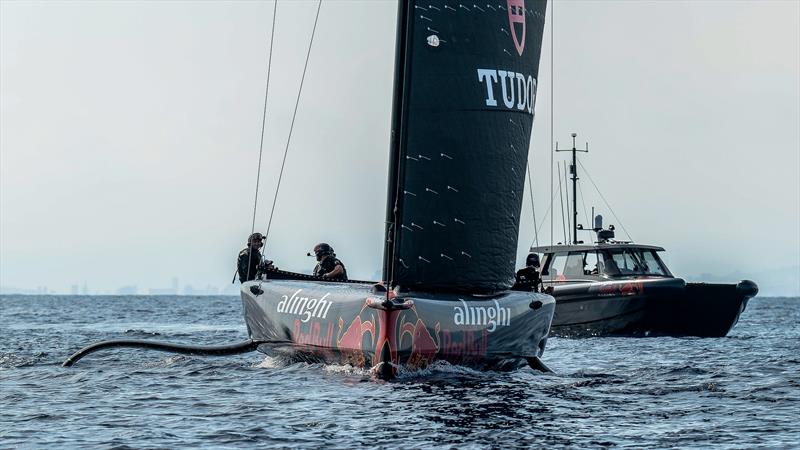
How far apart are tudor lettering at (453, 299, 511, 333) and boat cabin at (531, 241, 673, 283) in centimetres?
1204

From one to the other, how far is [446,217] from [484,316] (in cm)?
129

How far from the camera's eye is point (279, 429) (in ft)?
35.1

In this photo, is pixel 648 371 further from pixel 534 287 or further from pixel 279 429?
pixel 279 429

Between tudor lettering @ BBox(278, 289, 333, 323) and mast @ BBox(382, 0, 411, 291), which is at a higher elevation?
mast @ BBox(382, 0, 411, 291)

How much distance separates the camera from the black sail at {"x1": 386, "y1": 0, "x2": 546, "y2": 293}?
13961 millimetres

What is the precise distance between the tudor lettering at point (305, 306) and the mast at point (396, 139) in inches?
31.3

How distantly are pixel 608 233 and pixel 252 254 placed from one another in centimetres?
1188

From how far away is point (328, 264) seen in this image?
17328 millimetres

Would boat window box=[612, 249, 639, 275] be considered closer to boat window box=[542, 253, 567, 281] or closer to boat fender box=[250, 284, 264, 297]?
boat window box=[542, 253, 567, 281]

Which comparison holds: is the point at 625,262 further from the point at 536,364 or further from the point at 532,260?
the point at 536,364

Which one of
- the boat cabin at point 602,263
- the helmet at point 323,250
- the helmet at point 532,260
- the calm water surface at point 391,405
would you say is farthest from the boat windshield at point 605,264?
the helmet at point 323,250

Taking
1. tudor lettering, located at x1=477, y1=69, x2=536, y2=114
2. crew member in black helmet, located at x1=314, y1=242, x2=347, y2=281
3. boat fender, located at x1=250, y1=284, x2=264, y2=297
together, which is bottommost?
boat fender, located at x1=250, y1=284, x2=264, y2=297

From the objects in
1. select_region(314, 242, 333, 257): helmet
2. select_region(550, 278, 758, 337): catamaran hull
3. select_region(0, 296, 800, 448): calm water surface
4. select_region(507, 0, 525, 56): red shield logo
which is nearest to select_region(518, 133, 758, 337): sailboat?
select_region(550, 278, 758, 337): catamaran hull

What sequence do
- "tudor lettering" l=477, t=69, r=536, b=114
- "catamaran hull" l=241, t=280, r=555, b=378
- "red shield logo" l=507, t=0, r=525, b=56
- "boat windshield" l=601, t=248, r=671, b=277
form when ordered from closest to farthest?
"catamaran hull" l=241, t=280, r=555, b=378 < "tudor lettering" l=477, t=69, r=536, b=114 < "red shield logo" l=507, t=0, r=525, b=56 < "boat windshield" l=601, t=248, r=671, b=277
